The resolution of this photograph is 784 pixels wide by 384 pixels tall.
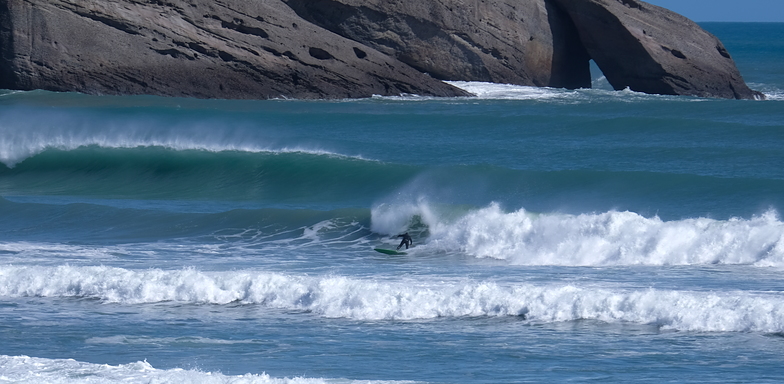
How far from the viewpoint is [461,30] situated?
26203mm

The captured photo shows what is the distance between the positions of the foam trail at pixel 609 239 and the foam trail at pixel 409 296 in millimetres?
1683

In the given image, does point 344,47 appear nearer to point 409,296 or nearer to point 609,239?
point 609,239

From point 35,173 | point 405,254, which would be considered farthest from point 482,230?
→ point 35,173

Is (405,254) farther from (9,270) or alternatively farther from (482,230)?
(9,270)

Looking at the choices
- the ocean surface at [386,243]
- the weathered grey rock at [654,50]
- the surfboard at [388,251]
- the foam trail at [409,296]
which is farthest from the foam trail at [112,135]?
the weathered grey rock at [654,50]

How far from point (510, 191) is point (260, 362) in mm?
7972

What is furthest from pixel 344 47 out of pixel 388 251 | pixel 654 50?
pixel 388 251

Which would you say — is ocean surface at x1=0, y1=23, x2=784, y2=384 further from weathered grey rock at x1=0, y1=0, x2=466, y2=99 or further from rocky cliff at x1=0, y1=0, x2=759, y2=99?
rocky cliff at x1=0, y1=0, x2=759, y2=99

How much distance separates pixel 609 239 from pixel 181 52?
1485 centimetres

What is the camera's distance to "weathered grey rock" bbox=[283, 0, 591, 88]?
25.5 metres

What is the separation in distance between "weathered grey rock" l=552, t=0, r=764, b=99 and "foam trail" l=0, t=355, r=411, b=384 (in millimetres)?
20927

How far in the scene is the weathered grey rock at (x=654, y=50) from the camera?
84.1 ft

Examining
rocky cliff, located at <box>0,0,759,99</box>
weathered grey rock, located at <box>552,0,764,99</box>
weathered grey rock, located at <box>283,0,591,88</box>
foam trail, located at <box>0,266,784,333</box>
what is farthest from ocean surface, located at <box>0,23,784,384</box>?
weathered grey rock, located at <box>283,0,591,88</box>

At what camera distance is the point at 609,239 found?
10977 mm
